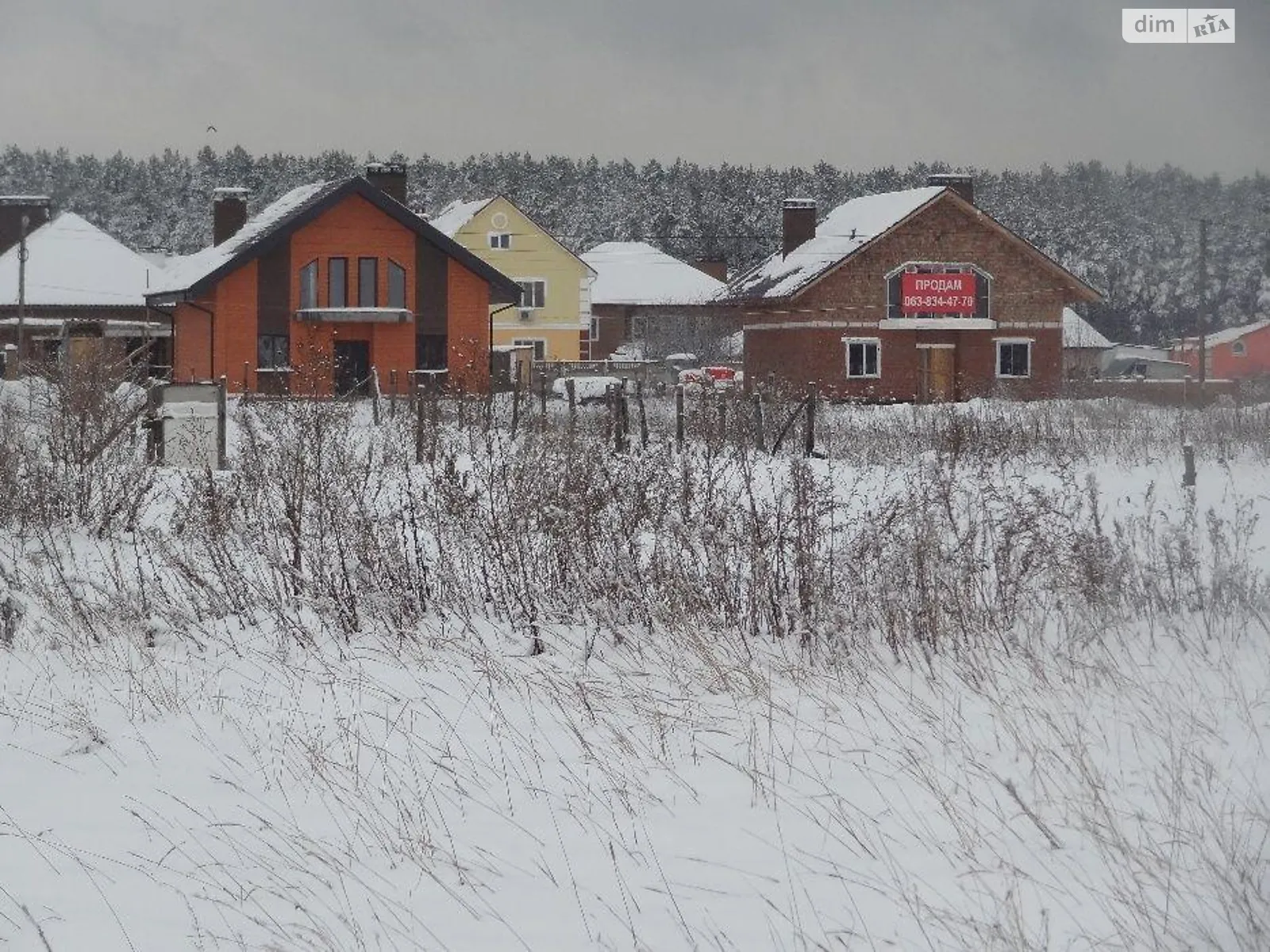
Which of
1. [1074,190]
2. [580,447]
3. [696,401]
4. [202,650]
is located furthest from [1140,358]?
[202,650]

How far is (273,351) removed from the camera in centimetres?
3669

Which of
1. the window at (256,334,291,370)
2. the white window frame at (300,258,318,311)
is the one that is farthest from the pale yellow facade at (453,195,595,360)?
the window at (256,334,291,370)

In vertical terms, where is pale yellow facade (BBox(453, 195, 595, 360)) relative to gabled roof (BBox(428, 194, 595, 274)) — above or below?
below

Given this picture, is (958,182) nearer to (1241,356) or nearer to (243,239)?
(243,239)

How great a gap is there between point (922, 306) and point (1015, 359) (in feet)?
10.5

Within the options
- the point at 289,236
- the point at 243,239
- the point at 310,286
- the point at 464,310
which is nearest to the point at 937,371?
the point at 464,310

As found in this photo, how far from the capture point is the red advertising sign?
1590 inches

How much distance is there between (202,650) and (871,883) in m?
4.35

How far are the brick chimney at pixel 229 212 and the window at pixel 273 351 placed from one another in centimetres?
870

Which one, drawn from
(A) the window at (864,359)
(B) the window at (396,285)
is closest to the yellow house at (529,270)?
(A) the window at (864,359)

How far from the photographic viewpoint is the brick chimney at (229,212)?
144ft

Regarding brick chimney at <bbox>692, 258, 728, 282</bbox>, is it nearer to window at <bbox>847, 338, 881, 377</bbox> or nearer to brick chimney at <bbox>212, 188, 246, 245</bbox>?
brick chimney at <bbox>212, 188, 246, 245</bbox>

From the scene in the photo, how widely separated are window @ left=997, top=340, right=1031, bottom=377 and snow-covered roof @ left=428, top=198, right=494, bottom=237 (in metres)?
24.3

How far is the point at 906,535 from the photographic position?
7.93 meters
